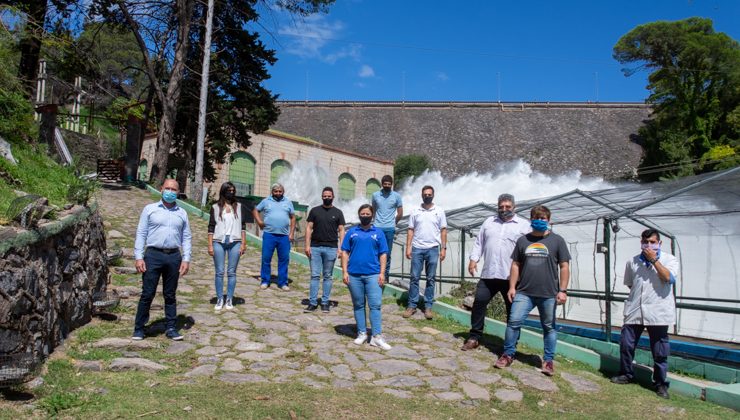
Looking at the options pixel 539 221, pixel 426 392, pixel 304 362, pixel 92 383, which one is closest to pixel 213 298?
pixel 304 362

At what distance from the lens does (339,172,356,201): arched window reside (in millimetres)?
42219

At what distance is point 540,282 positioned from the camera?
5.75 meters

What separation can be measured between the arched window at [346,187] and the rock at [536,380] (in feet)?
120

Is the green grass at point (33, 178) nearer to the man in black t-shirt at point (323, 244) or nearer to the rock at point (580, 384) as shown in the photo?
the man in black t-shirt at point (323, 244)

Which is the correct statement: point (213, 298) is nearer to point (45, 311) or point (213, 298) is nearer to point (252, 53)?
point (45, 311)

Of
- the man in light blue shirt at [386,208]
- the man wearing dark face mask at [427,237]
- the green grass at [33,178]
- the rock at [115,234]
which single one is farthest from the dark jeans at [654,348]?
the rock at [115,234]

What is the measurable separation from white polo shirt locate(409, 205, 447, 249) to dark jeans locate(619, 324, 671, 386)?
8.33 ft

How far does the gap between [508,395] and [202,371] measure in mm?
2807

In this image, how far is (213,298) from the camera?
806 cm

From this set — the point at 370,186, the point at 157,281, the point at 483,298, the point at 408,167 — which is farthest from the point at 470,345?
the point at 408,167

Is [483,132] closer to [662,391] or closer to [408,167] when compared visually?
[408,167]

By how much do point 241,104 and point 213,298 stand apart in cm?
1690

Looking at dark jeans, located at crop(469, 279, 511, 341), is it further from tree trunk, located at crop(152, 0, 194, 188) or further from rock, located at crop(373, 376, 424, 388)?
tree trunk, located at crop(152, 0, 194, 188)

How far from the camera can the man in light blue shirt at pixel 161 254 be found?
19.1 ft
